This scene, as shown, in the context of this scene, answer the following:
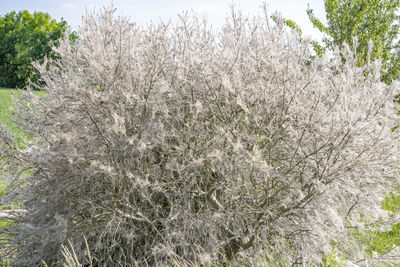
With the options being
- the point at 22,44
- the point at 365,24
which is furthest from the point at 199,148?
the point at 22,44

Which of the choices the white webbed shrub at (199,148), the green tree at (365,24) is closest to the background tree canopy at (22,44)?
the green tree at (365,24)

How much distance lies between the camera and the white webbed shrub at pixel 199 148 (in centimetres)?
329

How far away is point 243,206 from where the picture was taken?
3.53 metres

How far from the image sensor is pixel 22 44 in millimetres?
40375

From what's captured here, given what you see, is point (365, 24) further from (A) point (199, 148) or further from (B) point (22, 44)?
(B) point (22, 44)

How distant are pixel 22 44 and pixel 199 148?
42.2 m

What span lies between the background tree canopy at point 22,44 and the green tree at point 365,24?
2898 cm

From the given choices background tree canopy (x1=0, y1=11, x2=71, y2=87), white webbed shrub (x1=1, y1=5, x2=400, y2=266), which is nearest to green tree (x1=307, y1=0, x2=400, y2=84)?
white webbed shrub (x1=1, y1=5, x2=400, y2=266)

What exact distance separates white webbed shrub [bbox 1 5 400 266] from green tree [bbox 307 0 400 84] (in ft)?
26.7

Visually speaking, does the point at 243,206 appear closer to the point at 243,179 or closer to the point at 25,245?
the point at 243,179

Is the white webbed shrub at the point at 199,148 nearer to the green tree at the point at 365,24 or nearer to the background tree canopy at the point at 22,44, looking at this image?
the green tree at the point at 365,24

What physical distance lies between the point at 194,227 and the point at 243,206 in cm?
48

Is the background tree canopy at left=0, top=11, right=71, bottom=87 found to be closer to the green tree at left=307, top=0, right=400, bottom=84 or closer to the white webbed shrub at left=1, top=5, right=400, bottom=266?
the green tree at left=307, top=0, right=400, bottom=84

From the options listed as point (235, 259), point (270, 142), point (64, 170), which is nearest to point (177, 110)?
point (270, 142)
